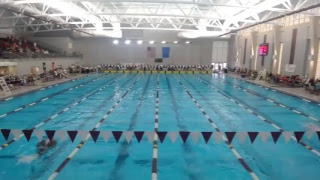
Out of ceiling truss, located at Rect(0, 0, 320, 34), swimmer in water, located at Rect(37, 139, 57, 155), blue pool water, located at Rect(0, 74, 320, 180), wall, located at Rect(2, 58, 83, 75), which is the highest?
ceiling truss, located at Rect(0, 0, 320, 34)

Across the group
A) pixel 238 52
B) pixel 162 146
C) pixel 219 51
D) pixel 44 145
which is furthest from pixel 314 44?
pixel 219 51

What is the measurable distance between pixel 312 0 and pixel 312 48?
10.5ft

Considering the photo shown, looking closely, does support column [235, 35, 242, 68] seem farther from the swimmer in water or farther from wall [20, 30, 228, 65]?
the swimmer in water

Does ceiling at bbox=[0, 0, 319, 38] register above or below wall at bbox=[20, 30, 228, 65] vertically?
above

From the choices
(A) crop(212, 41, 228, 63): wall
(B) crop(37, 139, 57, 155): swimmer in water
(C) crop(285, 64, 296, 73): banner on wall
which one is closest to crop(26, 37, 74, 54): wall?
(A) crop(212, 41, 228, 63): wall

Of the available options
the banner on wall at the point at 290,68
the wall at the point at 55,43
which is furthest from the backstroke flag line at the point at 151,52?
the banner on wall at the point at 290,68

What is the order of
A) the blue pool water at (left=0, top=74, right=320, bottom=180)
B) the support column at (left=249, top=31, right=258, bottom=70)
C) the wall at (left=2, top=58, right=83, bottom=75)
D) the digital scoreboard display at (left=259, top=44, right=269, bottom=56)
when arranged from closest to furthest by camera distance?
the blue pool water at (left=0, top=74, right=320, bottom=180) < the wall at (left=2, top=58, right=83, bottom=75) < the digital scoreboard display at (left=259, top=44, right=269, bottom=56) < the support column at (left=249, top=31, right=258, bottom=70)

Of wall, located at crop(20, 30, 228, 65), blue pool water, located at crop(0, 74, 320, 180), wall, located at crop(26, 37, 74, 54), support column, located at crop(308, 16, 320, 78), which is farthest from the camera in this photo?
wall, located at crop(20, 30, 228, 65)

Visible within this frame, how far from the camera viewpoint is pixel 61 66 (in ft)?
90.6

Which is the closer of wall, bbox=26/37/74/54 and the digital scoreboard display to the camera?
the digital scoreboard display

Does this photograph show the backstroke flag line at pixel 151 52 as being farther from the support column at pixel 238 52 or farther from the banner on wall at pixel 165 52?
the support column at pixel 238 52

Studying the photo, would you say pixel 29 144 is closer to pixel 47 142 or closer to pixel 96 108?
pixel 47 142

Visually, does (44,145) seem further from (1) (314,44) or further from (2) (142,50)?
(2) (142,50)

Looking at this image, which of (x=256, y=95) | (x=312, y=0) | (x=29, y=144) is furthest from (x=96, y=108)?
(x=312, y=0)
